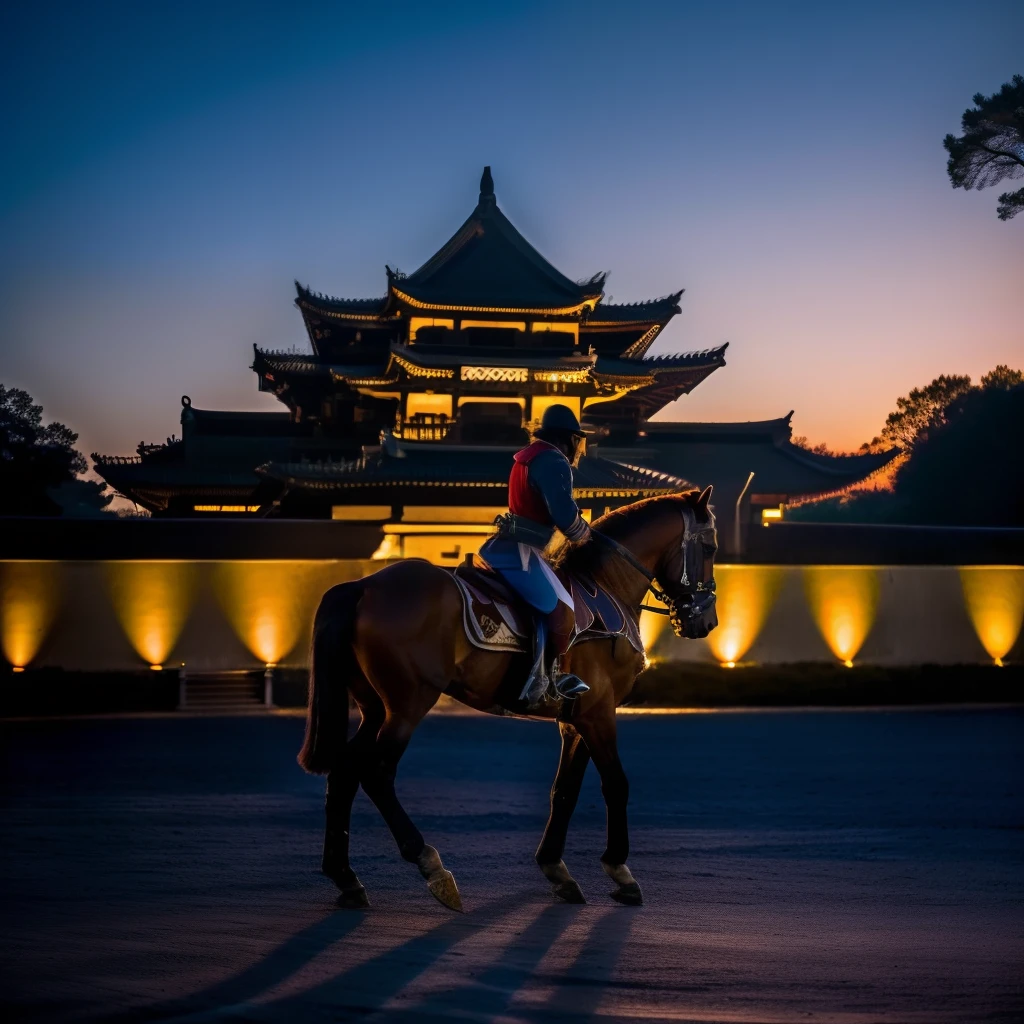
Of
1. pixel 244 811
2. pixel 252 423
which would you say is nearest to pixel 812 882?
pixel 244 811

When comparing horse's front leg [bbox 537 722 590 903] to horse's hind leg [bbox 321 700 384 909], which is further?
horse's front leg [bbox 537 722 590 903]

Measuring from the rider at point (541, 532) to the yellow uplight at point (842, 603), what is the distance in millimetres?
13511

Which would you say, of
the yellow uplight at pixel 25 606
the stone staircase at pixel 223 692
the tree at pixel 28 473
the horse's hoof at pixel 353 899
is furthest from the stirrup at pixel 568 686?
the tree at pixel 28 473

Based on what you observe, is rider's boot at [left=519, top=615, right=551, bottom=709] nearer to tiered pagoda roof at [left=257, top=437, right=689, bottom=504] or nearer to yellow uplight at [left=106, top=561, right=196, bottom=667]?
yellow uplight at [left=106, top=561, right=196, bottom=667]

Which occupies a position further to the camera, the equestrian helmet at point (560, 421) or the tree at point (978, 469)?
the tree at point (978, 469)

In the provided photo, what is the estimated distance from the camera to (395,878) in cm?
604

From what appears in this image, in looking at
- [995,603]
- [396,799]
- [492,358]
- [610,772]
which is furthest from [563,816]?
[492,358]

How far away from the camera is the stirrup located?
5465 millimetres

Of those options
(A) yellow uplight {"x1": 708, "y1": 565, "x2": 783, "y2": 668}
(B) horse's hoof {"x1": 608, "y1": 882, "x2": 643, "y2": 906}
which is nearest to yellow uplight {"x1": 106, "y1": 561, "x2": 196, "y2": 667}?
(A) yellow uplight {"x1": 708, "y1": 565, "x2": 783, "y2": 668}

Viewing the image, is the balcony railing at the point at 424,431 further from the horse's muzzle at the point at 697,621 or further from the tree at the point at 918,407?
the tree at the point at 918,407

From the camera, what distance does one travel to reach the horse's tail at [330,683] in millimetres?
5230

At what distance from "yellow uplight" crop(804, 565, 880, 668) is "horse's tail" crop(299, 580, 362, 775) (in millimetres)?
14412

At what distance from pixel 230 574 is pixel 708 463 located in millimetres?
14445

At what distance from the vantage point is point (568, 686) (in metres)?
5.47
